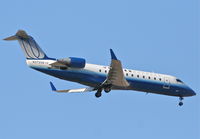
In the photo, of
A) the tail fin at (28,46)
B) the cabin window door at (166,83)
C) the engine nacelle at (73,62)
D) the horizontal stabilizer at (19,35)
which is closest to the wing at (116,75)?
the engine nacelle at (73,62)

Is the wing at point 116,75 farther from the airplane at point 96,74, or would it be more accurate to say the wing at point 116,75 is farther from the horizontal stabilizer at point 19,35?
the horizontal stabilizer at point 19,35

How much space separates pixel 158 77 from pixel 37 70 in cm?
1068

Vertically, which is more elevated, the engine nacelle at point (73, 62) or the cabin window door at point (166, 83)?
the engine nacelle at point (73, 62)

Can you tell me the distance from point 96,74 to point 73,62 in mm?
2738

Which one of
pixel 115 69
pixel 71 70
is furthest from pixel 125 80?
pixel 71 70

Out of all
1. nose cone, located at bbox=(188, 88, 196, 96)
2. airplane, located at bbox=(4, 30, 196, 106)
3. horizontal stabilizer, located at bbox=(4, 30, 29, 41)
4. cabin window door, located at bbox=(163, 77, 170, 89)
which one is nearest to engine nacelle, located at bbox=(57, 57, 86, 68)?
airplane, located at bbox=(4, 30, 196, 106)

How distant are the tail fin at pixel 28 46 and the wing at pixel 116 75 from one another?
5185 millimetres

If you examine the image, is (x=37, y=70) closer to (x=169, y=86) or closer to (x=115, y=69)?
(x=115, y=69)

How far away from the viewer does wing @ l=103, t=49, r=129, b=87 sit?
46.0 meters

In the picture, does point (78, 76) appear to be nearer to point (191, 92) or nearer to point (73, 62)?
point (73, 62)

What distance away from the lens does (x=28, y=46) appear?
47062mm

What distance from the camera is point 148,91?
50438mm

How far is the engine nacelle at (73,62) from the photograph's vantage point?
4594 cm

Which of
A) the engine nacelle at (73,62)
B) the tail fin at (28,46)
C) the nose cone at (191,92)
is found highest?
the tail fin at (28,46)
